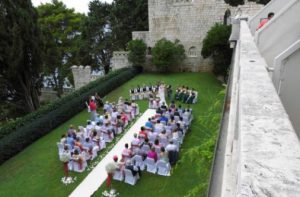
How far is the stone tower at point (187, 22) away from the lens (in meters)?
27.4

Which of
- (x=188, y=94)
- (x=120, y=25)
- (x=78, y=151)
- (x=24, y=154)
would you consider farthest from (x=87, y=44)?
(x=78, y=151)

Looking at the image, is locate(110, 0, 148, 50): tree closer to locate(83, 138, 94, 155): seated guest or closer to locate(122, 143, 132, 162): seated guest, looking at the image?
locate(83, 138, 94, 155): seated guest

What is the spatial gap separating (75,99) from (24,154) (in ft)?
19.7

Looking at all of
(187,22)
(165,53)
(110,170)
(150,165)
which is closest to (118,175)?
(110,170)

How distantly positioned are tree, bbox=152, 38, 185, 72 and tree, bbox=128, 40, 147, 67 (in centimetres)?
115

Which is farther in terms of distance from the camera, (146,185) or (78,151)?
(78,151)

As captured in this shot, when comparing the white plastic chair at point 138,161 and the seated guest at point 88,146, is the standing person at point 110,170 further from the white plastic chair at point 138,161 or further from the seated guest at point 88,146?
the seated guest at point 88,146

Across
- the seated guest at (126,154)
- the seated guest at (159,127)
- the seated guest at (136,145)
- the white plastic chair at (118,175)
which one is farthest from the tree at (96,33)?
the white plastic chair at (118,175)

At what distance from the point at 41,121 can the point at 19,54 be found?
4175 mm

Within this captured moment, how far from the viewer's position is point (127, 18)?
106 feet

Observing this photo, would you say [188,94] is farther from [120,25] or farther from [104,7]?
[104,7]

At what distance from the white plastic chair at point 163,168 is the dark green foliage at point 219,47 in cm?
1560

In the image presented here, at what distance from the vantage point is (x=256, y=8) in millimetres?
25109

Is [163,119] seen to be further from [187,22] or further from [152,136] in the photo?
[187,22]
